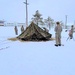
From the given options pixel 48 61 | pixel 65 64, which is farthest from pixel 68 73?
pixel 48 61

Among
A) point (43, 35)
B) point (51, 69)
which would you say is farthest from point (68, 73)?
point (43, 35)

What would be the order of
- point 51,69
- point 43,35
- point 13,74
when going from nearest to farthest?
point 13,74
point 51,69
point 43,35

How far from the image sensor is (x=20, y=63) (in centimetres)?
759

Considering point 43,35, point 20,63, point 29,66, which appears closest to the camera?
point 29,66

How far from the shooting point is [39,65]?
285 inches

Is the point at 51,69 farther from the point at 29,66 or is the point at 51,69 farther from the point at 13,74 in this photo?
the point at 13,74

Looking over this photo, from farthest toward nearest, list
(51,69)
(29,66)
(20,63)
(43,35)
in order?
(43,35) → (20,63) → (29,66) → (51,69)

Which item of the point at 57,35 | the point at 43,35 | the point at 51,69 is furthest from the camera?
the point at 43,35

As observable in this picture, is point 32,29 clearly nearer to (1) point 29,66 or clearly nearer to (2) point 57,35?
(2) point 57,35

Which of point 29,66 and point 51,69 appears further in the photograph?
point 29,66

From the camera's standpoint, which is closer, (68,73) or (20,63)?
(68,73)

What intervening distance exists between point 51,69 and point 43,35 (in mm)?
11069

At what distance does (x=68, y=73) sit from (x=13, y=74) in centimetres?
166

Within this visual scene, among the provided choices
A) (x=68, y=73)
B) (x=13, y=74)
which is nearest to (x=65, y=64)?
(x=68, y=73)
